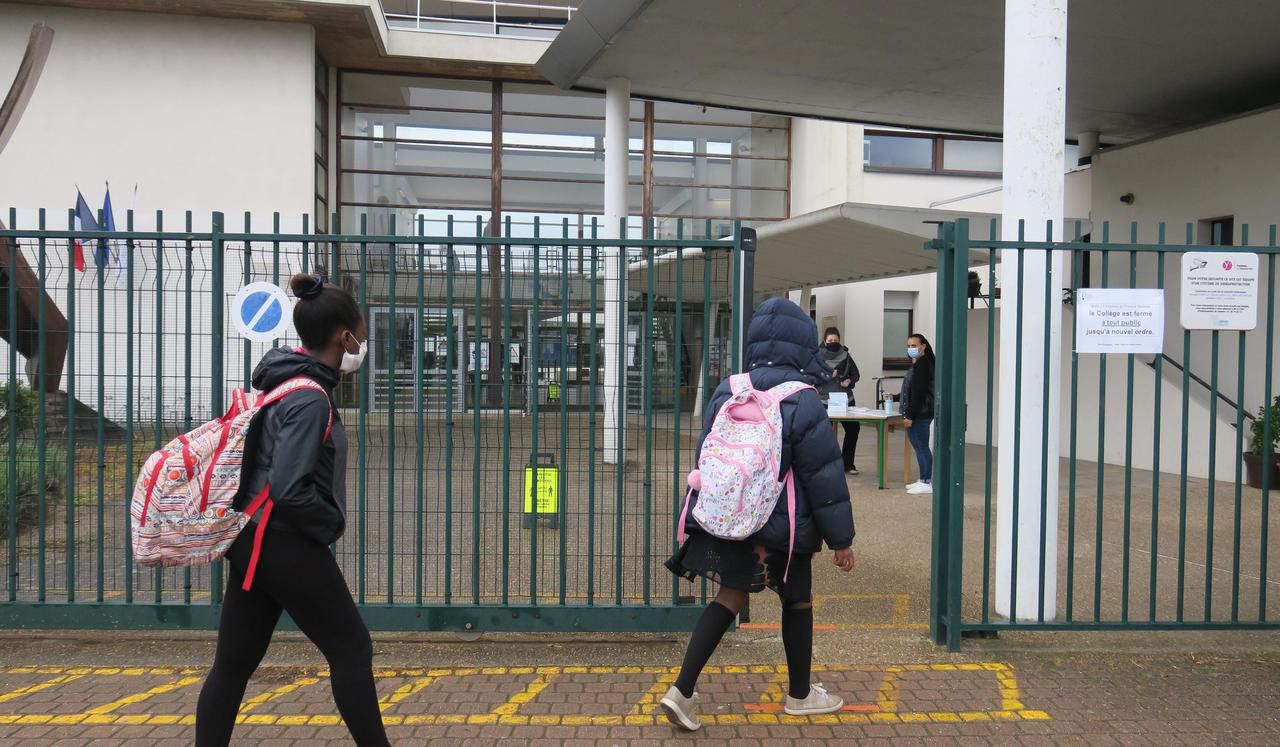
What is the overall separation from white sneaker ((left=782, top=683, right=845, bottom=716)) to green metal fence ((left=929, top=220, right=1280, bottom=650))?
3.43 feet

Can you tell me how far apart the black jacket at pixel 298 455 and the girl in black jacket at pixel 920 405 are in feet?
22.9

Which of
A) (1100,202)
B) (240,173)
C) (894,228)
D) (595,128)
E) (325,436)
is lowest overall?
(325,436)

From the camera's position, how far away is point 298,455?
2.67 metres

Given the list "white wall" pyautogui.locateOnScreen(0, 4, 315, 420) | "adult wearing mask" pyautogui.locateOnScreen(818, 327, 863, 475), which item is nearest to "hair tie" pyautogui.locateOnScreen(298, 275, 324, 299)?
"adult wearing mask" pyautogui.locateOnScreen(818, 327, 863, 475)

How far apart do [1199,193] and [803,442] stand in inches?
A: 362

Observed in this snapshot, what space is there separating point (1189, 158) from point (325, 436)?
35.5 feet

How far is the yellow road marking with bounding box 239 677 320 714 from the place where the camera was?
12.6 ft

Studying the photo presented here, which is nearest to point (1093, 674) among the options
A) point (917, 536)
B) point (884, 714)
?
point (884, 714)

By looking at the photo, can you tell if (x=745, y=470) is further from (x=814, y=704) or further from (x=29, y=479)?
(x=29, y=479)

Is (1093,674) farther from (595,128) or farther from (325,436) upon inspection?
(595,128)

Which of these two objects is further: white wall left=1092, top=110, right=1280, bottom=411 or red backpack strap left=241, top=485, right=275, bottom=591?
white wall left=1092, top=110, right=1280, bottom=411

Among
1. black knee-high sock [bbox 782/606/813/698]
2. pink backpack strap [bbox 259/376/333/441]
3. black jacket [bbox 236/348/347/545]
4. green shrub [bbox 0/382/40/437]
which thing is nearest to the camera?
black jacket [bbox 236/348/347/545]

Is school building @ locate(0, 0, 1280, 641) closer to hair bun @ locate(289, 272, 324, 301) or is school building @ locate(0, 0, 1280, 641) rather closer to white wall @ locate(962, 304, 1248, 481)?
white wall @ locate(962, 304, 1248, 481)

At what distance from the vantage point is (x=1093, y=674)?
167 inches
